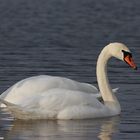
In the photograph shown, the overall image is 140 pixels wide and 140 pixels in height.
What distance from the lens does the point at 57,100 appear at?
15.6 meters

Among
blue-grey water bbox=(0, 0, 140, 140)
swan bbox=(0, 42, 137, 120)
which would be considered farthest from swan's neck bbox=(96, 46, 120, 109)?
blue-grey water bbox=(0, 0, 140, 140)

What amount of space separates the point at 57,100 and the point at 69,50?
780cm

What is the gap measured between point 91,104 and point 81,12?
19.3 meters

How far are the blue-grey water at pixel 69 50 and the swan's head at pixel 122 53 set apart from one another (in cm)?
61

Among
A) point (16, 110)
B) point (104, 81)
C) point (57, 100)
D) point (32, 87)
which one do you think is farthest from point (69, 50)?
point (16, 110)

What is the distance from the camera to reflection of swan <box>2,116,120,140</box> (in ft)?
45.6

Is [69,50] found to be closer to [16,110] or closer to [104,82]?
[104,82]

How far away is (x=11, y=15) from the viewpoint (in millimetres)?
33594

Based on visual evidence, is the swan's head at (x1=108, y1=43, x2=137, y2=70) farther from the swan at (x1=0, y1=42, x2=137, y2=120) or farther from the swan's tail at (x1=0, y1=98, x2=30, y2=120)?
the swan's tail at (x1=0, y1=98, x2=30, y2=120)

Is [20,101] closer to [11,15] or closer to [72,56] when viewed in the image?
[72,56]

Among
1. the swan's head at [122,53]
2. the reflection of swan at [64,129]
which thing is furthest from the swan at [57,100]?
the reflection of swan at [64,129]

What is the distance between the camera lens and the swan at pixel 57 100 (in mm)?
15430

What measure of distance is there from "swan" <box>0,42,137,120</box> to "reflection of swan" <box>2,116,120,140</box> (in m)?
0.15

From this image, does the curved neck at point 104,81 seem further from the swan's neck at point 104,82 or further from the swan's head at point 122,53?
the swan's head at point 122,53
